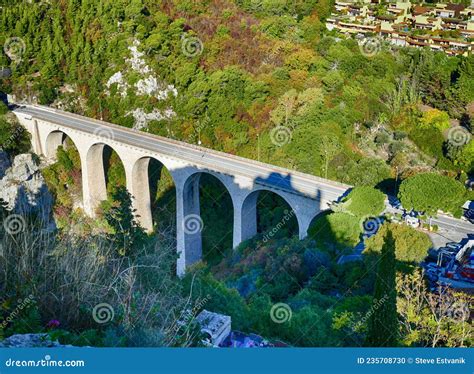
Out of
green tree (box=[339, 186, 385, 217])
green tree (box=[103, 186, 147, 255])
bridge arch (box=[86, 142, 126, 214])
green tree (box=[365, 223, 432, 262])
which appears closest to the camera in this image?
green tree (box=[103, 186, 147, 255])

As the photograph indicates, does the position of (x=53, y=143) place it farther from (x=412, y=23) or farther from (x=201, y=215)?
(x=412, y=23)

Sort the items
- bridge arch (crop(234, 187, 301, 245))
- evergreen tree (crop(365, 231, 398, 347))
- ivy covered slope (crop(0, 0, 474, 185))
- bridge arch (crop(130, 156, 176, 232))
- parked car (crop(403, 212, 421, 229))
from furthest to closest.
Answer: ivy covered slope (crop(0, 0, 474, 185)) < bridge arch (crop(130, 156, 176, 232)) < bridge arch (crop(234, 187, 301, 245)) < parked car (crop(403, 212, 421, 229)) < evergreen tree (crop(365, 231, 398, 347))

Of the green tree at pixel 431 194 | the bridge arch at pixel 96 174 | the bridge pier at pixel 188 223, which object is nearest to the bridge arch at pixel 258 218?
the bridge pier at pixel 188 223

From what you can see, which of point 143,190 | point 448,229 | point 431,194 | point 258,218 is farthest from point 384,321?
point 143,190

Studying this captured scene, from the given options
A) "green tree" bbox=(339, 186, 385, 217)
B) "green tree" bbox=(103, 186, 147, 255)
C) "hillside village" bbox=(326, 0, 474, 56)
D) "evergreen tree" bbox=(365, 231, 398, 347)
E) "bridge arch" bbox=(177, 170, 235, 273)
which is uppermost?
"hillside village" bbox=(326, 0, 474, 56)

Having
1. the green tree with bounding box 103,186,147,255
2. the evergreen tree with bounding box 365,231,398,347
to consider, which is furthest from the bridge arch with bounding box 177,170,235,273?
the evergreen tree with bounding box 365,231,398,347

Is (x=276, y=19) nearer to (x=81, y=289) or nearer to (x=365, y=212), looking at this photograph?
(x=365, y=212)

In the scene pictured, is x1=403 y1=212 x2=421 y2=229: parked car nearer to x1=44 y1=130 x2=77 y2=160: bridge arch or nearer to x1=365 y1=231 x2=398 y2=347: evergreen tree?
x1=365 y1=231 x2=398 y2=347: evergreen tree
